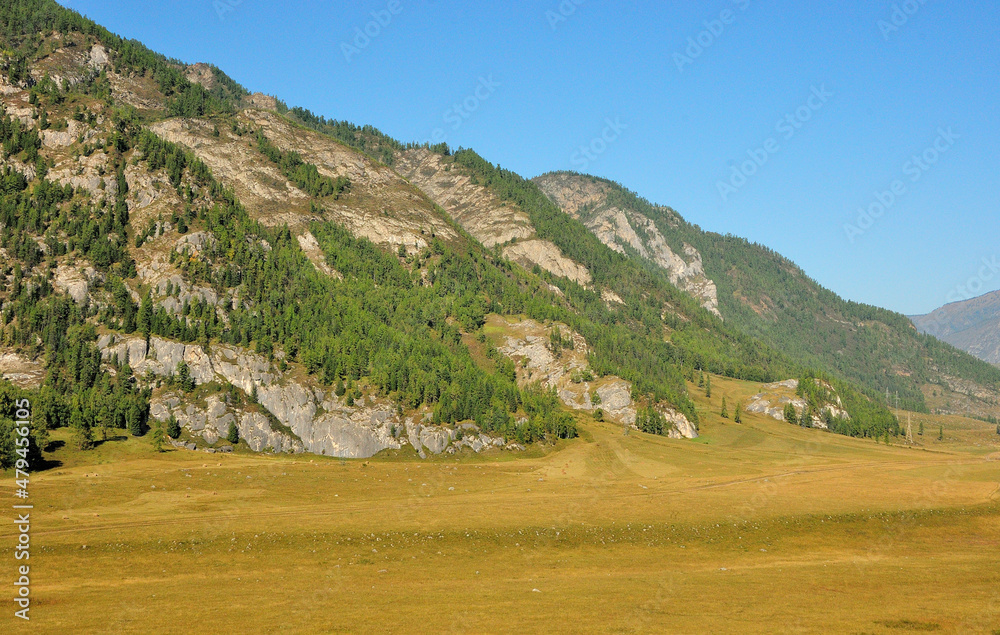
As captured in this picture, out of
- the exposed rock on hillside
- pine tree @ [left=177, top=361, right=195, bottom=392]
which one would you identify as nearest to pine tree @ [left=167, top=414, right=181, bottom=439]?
pine tree @ [left=177, top=361, right=195, bottom=392]

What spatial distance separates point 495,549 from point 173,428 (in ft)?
342

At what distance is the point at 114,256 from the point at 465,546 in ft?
540

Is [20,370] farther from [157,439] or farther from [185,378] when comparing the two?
[157,439]

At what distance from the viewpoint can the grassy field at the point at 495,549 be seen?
49.7 meters

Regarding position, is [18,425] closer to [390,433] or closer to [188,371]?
[188,371]

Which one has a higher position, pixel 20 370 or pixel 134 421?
pixel 20 370

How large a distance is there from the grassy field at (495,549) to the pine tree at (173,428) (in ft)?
28.3

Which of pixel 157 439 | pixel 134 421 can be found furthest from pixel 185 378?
pixel 157 439

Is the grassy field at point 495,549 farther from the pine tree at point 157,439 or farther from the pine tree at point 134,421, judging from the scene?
the pine tree at point 134,421

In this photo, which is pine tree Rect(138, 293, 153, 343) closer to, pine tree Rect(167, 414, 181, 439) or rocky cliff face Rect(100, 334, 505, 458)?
rocky cliff face Rect(100, 334, 505, 458)

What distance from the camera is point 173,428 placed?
146m

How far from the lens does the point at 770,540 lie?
264 ft

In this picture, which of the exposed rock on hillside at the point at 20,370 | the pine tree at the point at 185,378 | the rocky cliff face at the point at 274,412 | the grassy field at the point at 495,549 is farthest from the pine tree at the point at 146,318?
the grassy field at the point at 495,549

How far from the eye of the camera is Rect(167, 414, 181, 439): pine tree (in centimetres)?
14462
